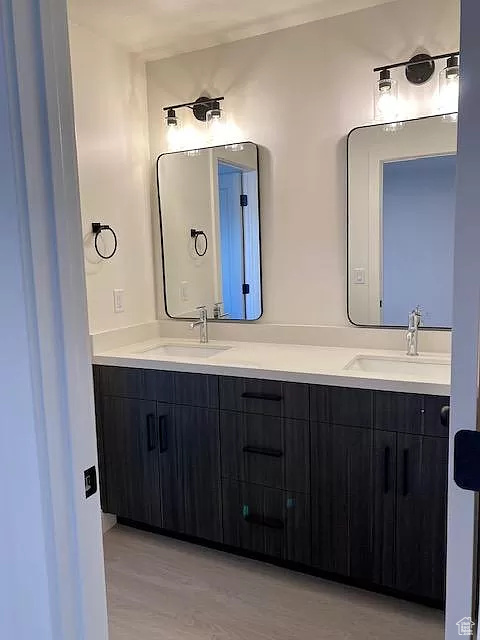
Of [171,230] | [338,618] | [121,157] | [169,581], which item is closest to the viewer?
[338,618]

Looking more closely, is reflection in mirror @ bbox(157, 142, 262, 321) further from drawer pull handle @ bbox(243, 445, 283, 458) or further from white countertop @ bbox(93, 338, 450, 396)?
drawer pull handle @ bbox(243, 445, 283, 458)

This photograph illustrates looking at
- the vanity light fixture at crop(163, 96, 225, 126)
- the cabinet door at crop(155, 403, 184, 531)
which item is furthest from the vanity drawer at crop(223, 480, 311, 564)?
the vanity light fixture at crop(163, 96, 225, 126)

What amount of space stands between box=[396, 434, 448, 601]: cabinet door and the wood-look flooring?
159 millimetres

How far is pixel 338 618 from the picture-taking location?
2.00 meters

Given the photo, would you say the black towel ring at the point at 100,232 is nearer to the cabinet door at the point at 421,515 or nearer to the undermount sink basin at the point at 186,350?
the undermount sink basin at the point at 186,350

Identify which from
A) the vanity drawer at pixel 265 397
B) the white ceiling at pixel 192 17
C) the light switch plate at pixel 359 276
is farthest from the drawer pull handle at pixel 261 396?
the white ceiling at pixel 192 17

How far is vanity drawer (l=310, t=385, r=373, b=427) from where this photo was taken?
197 cm

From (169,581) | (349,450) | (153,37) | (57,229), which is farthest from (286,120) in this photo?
(169,581)

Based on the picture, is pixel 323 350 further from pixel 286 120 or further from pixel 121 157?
pixel 121 157

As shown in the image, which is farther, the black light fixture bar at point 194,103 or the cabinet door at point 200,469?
the black light fixture bar at point 194,103

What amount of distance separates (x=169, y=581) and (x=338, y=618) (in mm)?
730

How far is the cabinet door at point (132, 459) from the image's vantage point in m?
2.46

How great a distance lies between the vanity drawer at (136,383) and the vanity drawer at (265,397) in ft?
0.97

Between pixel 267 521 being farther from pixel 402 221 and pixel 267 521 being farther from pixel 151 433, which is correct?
pixel 402 221
